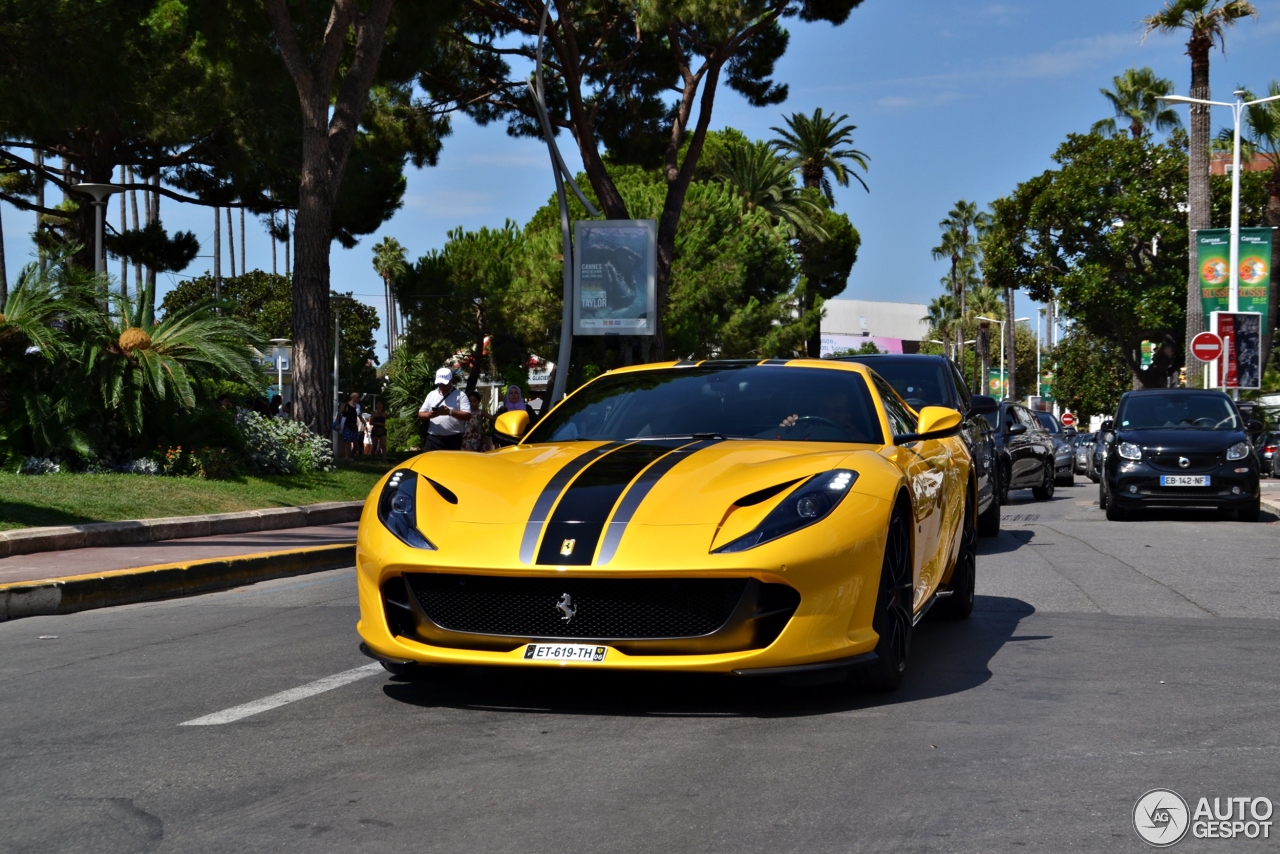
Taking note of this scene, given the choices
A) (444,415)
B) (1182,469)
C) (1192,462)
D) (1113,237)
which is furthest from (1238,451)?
(1113,237)

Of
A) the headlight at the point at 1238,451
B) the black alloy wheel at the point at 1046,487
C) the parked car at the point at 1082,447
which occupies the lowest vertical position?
the parked car at the point at 1082,447

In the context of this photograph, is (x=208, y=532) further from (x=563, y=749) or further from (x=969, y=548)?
(x=563, y=749)

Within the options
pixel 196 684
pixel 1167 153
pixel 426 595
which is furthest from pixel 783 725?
pixel 1167 153

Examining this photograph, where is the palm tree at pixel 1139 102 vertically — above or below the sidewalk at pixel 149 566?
above

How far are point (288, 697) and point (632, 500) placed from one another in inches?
61.2

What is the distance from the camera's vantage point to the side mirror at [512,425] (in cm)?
641

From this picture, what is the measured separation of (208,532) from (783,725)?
10416 millimetres

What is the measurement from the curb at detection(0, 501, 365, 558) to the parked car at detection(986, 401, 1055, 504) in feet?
25.5

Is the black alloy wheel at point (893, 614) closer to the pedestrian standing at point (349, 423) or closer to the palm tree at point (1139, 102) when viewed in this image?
the pedestrian standing at point (349, 423)

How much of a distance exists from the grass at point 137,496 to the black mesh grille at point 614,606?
8284 millimetres

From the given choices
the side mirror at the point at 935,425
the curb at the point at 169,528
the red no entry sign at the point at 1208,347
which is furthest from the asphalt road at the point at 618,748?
the red no entry sign at the point at 1208,347

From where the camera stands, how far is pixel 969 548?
766 centimetres

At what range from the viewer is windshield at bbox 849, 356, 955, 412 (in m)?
12.5

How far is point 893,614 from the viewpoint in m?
5.38
